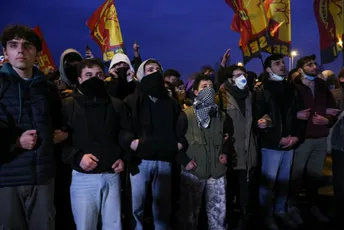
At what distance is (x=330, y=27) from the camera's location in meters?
8.39

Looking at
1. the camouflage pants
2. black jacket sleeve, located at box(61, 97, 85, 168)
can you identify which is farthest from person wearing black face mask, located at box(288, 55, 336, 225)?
black jacket sleeve, located at box(61, 97, 85, 168)

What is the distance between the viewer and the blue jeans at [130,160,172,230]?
422cm

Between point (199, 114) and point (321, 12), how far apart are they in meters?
5.83

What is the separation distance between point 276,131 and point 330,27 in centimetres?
446

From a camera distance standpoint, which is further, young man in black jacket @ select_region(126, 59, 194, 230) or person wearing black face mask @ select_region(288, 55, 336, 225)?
person wearing black face mask @ select_region(288, 55, 336, 225)

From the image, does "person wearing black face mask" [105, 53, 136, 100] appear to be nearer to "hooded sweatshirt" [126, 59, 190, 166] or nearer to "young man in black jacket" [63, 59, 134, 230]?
"hooded sweatshirt" [126, 59, 190, 166]

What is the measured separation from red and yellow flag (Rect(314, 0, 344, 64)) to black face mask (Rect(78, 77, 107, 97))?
6.43 meters

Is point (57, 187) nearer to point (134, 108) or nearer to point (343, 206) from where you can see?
A: point (134, 108)

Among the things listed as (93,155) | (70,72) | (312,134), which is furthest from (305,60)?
(93,155)

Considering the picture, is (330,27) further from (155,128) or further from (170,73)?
(155,128)

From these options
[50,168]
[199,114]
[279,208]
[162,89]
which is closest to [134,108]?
[162,89]

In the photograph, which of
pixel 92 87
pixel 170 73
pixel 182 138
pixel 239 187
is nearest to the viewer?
pixel 92 87

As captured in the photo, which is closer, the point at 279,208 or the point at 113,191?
the point at 113,191

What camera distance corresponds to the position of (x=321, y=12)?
337 inches
